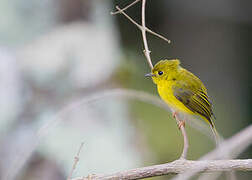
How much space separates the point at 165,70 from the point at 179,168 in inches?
31.3

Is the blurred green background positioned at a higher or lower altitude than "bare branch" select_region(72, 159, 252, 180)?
higher

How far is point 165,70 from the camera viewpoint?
242cm

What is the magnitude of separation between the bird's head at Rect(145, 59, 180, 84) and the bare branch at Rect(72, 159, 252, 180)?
2.41 ft

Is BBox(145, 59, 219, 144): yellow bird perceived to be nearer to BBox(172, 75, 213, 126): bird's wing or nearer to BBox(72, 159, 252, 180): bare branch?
BBox(172, 75, 213, 126): bird's wing

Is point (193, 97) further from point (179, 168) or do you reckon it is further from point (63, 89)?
point (63, 89)

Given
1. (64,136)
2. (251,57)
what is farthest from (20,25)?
(251,57)

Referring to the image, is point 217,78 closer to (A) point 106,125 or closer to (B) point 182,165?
(A) point 106,125

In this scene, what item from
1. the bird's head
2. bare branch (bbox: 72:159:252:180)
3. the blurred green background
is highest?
the blurred green background

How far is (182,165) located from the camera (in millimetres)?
1722

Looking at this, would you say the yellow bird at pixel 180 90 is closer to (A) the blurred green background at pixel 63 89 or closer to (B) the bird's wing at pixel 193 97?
(B) the bird's wing at pixel 193 97

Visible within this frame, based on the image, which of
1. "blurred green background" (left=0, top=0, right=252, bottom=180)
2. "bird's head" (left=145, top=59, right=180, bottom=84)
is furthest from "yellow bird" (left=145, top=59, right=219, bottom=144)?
"blurred green background" (left=0, top=0, right=252, bottom=180)

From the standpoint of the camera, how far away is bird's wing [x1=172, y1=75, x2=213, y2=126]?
2295mm

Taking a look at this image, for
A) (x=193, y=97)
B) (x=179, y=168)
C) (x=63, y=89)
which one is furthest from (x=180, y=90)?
(x=63, y=89)

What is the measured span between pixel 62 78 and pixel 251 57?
2838 mm
